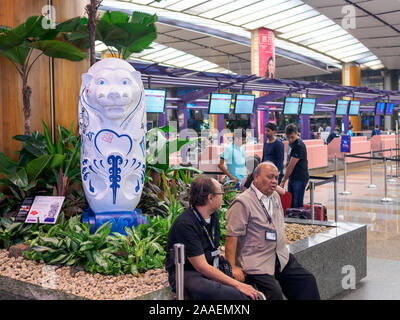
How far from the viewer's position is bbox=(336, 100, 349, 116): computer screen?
21.1 metres

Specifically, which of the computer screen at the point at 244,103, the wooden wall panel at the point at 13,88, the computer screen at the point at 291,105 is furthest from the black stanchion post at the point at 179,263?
the computer screen at the point at 291,105

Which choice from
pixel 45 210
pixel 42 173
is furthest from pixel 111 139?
pixel 42 173

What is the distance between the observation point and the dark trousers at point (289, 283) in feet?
11.4

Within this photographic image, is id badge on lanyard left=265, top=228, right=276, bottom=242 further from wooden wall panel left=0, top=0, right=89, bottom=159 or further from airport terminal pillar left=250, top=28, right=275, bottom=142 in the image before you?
airport terminal pillar left=250, top=28, right=275, bottom=142

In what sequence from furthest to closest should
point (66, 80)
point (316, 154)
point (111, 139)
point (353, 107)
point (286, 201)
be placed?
point (353, 107)
point (316, 154)
point (286, 201)
point (66, 80)
point (111, 139)

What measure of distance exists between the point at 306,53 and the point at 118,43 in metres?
23.7

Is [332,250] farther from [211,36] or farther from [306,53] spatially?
[306,53]

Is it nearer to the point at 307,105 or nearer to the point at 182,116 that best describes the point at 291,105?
the point at 307,105

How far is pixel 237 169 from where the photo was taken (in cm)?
723

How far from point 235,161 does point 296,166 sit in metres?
0.95

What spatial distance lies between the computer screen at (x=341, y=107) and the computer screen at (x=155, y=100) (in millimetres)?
10591

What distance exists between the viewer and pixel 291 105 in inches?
697

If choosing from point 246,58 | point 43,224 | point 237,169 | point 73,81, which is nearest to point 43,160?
point 43,224

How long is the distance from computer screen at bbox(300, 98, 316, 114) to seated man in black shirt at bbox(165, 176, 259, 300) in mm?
15370
